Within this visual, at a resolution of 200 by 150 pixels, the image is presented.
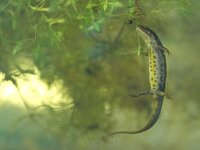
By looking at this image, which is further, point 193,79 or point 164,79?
point 193,79

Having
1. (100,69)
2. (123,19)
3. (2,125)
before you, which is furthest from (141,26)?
(2,125)

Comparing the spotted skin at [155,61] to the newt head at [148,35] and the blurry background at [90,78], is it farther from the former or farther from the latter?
the blurry background at [90,78]

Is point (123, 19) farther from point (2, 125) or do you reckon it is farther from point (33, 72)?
point (2, 125)

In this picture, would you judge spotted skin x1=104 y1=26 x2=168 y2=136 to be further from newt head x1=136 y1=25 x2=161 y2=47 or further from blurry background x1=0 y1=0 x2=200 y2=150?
blurry background x1=0 y1=0 x2=200 y2=150

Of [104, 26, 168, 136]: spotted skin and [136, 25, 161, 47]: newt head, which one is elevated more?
[136, 25, 161, 47]: newt head

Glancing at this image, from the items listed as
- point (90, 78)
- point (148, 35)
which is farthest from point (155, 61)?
point (90, 78)

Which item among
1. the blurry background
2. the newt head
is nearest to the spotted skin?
the newt head

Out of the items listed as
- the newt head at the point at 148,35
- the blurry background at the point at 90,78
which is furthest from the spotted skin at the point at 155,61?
the blurry background at the point at 90,78

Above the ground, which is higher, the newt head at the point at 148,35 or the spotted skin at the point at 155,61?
the newt head at the point at 148,35
